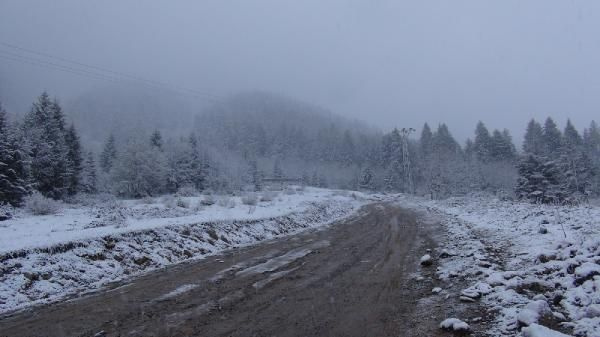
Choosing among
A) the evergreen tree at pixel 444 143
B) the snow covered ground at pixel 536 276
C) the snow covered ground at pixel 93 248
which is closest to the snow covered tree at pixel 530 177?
the snow covered ground at pixel 536 276

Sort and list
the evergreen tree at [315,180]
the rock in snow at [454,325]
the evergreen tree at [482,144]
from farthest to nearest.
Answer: the evergreen tree at [315,180], the evergreen tree at [482,144], the rock in snow at [454,325]

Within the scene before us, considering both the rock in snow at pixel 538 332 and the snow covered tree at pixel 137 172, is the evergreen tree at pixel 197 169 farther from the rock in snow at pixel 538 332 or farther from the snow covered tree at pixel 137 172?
the rock in snow at pixel 538 332

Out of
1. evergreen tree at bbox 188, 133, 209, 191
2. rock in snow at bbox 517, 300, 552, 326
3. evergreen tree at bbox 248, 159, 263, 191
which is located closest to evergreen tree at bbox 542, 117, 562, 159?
evergreen tree at bbox 248, 159, 263, 191

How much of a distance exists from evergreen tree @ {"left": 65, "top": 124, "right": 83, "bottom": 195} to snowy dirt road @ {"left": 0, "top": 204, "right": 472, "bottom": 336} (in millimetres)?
40328

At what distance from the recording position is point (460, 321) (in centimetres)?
509

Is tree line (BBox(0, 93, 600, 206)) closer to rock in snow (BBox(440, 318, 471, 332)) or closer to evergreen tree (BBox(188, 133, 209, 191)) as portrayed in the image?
evergreen tree (BBox(188, 133, 209, 191))

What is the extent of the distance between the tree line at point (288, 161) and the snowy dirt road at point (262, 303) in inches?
635

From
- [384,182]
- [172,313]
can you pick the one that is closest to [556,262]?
[172,313]

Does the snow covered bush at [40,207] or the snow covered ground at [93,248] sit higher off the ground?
the snow covered bush at [40,207]

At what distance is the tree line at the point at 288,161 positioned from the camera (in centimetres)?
3872

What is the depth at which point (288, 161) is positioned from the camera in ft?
412

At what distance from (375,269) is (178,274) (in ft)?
17.7

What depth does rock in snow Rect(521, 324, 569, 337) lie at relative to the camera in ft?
13.7

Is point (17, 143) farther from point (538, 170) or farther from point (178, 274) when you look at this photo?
point (538, 170)
